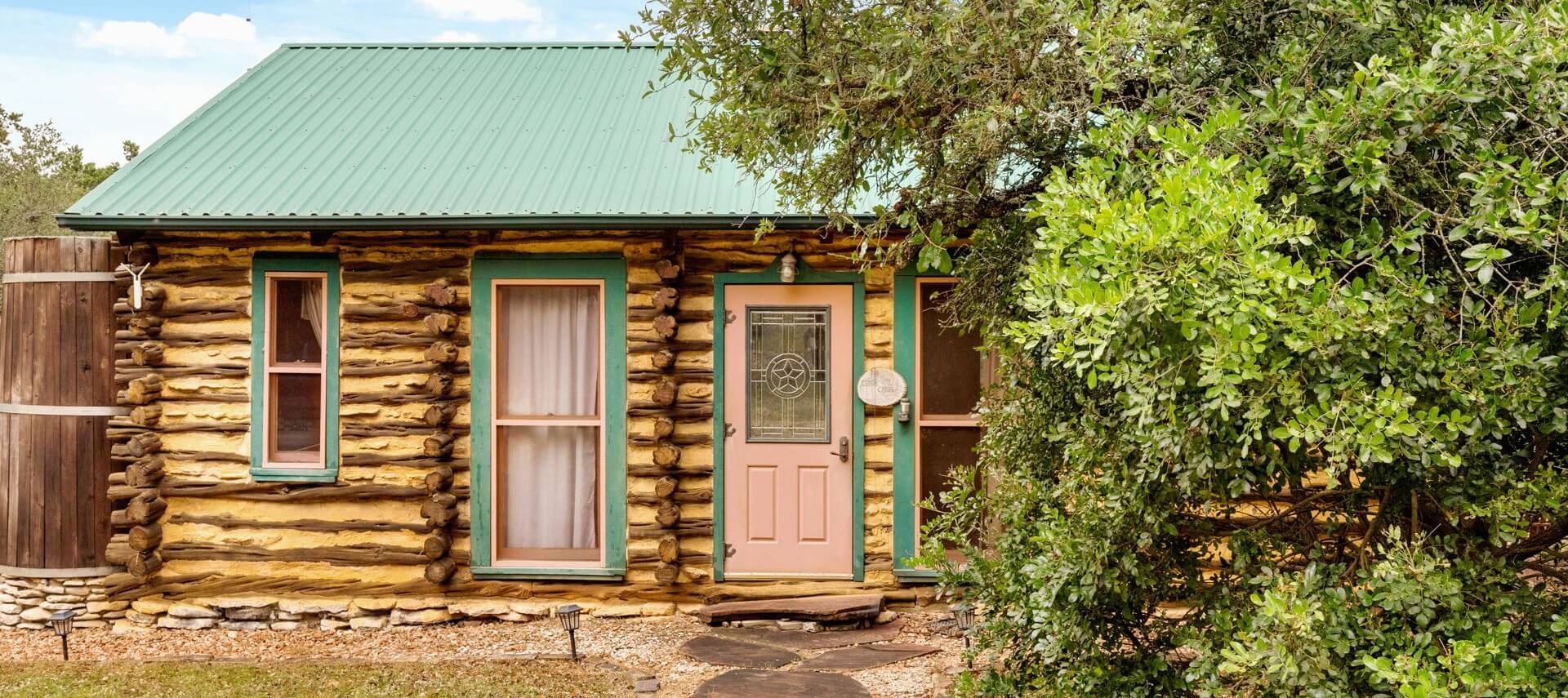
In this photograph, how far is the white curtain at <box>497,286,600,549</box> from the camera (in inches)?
288

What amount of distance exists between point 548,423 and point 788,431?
1.68 m

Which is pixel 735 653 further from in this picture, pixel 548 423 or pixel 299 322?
pixel 299 322

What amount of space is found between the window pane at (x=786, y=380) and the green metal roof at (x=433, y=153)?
0.85 m

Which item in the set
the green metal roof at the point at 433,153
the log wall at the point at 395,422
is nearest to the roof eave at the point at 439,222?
the green metal roof at the point at 433,153

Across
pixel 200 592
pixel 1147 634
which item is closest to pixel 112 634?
pixel 200 592

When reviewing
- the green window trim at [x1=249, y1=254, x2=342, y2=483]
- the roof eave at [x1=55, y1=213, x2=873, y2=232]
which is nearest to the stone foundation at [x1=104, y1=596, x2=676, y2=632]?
the green window trim at [x1=249, y1=254, x2=342, y2=483]

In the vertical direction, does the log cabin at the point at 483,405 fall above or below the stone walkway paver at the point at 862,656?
above

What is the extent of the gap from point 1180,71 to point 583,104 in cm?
619

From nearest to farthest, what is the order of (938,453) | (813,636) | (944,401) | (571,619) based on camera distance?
(571,619), (813,636), (944,401), (938,453)

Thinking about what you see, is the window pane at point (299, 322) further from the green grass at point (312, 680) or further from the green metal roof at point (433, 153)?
the green grass at point (312, 680)

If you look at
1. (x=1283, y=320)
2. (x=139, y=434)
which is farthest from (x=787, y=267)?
(x=1283, y=320)

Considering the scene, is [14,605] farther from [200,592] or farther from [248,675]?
[248,675]

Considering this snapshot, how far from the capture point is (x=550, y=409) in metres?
7.39

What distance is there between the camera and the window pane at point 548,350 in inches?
288
